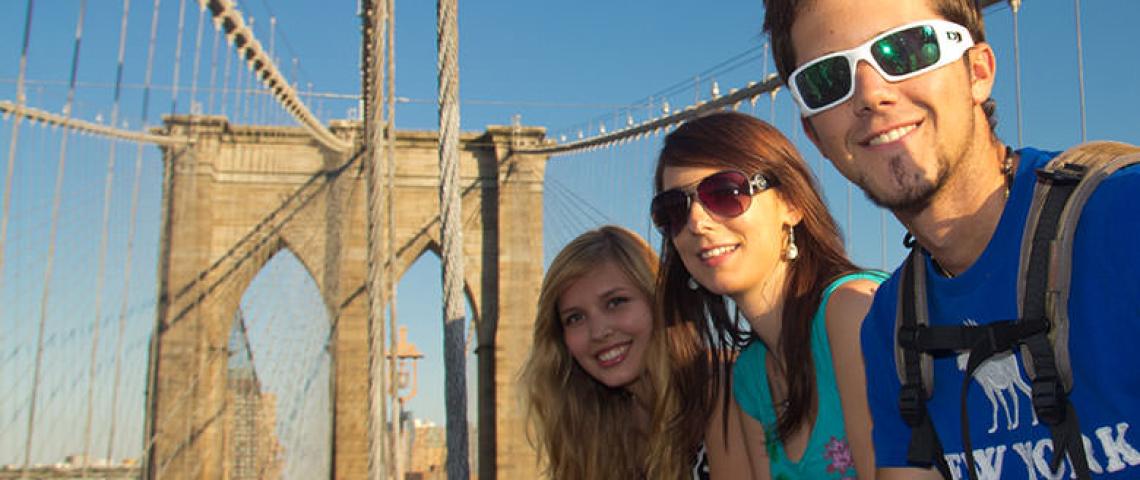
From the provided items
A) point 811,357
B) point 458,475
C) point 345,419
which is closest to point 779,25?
point 811,357

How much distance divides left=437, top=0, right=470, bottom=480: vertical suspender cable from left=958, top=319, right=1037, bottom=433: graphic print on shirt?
2289 millimetres

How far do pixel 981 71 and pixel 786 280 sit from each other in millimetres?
739

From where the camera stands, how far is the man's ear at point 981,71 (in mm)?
907

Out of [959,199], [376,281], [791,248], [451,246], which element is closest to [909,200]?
[959,199]

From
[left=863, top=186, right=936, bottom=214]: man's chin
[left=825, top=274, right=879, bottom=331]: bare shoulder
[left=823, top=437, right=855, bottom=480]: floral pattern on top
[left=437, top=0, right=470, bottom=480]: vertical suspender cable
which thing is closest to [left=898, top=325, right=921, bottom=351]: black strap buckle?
[left=863, top=186, right=936, bottom=214]: man's chin

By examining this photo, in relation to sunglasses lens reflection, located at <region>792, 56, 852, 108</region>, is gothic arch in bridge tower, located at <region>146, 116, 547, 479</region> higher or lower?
higher

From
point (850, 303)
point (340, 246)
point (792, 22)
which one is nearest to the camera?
point (792, 22)

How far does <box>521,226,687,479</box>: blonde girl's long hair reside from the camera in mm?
2178

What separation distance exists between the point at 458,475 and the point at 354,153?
11.1m

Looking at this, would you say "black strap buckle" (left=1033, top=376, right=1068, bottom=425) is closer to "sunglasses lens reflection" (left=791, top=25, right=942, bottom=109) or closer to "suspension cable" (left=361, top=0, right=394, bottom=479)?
"sunglasses lens reflection" (left=791, top=25, right=942, bottom=109)

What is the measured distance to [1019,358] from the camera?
0.83 metres

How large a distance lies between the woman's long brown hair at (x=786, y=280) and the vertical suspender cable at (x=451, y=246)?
129cm

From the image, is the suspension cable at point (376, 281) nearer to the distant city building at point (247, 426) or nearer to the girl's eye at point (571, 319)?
the girl's eye at point (571, 319)

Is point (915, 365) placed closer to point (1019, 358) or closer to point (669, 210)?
point (1019, 358)
